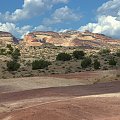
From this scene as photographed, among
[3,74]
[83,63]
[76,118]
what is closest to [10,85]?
[3,74]

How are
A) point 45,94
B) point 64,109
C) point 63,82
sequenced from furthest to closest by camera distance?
point 63,82 → point 45,94 → point 64,109

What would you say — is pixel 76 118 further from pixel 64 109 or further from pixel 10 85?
pixel 10 85

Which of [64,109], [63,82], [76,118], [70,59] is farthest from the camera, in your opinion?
[70,59]

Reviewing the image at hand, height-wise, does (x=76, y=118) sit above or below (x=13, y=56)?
below

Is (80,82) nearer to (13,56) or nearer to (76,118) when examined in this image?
(76,118)

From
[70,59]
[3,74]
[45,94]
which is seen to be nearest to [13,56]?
[70,59]

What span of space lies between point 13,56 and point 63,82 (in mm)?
43341

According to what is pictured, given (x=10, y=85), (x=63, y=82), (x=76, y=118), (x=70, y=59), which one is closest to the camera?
(x=76, y=118)

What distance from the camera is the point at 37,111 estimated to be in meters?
20.2

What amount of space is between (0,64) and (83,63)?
1515cm

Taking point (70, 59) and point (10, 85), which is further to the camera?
point (70, 59)

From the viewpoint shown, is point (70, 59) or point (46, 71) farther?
point (70, 59)

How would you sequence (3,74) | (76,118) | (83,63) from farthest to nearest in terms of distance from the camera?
(83,63)
(3,74)
(76,118)

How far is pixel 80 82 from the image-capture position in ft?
160
